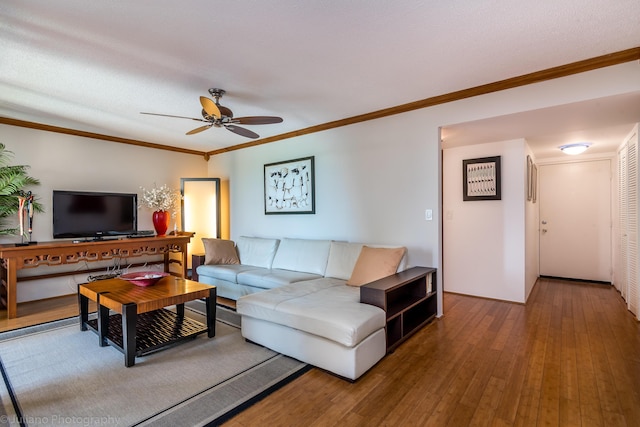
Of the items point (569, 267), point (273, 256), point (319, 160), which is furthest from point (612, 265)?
point (273, 256)

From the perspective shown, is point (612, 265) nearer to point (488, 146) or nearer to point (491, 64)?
point (488, 146)

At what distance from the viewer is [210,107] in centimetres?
264

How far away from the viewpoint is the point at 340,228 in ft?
13.7

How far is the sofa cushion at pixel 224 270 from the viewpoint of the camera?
4.06 m

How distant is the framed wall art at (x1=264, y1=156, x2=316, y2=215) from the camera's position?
4.48 meters

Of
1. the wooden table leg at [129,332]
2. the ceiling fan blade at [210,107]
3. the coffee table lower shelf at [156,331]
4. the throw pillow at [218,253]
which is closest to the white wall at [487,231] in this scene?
the throw pillow at [218,253]

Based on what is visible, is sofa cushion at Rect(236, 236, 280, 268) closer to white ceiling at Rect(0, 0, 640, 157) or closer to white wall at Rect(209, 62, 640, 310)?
white wall at Rect(209, 62, 640, 310)

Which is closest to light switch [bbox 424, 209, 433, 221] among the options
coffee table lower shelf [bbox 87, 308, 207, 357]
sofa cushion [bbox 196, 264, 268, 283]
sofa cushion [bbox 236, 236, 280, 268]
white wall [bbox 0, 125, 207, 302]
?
sofa cushion [bbox 236, 236, 280, 268]

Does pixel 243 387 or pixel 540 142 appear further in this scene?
pixel 540 142

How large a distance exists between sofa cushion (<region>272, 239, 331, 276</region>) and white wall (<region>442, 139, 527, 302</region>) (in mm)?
1913

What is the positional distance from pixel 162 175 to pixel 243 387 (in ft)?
14.6

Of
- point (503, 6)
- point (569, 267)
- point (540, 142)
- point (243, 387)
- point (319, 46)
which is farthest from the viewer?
point (569, 267)

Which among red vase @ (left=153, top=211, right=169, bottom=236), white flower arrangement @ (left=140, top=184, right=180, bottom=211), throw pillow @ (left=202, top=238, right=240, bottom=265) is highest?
white flower arrangement @ (left=140, top=184, right=180, bottom=211)

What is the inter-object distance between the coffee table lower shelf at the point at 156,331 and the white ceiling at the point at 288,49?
2.27 m
